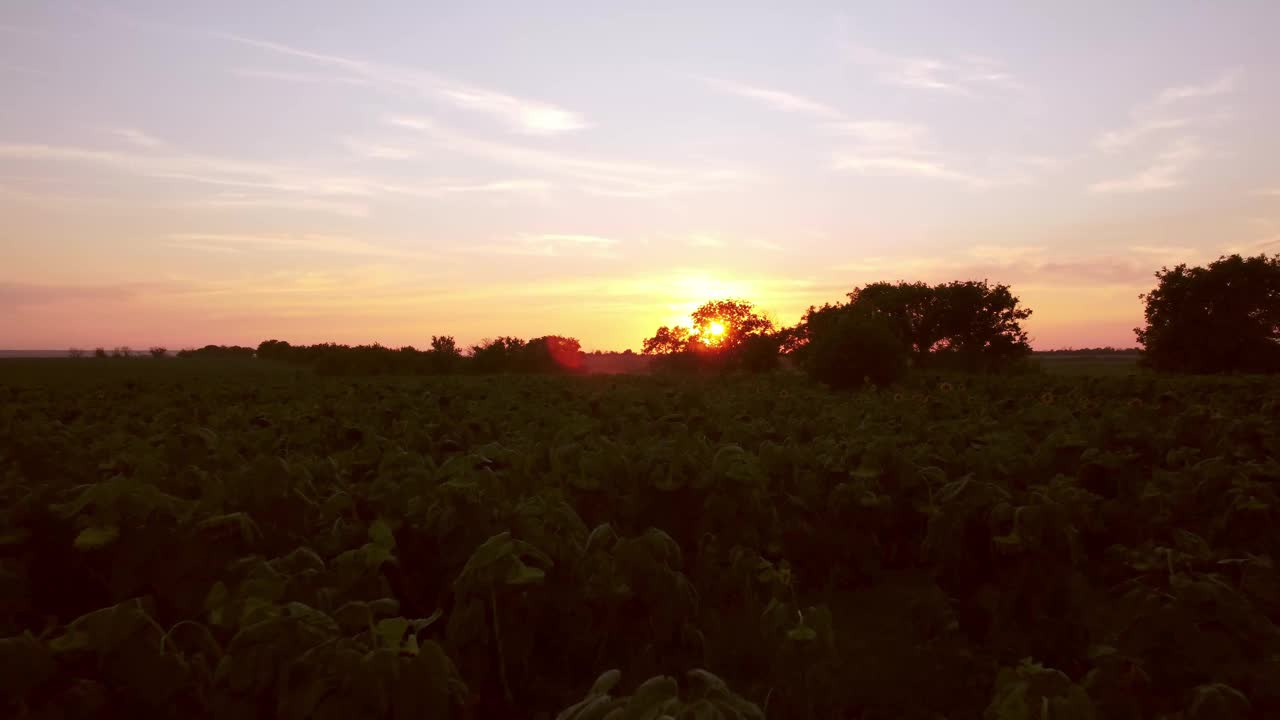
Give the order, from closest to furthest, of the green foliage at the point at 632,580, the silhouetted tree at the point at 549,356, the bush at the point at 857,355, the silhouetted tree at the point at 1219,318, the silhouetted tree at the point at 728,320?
1. the green foliage at the point at 632,580
2. the bush at the point at 857,355
3. the silhouetted tree at the point at 1219,318
4. the silhouetted tree at the point at 549,356
5. the silhouetted tree at the point at 728,320

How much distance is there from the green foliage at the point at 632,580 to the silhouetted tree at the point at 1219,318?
57.7 m

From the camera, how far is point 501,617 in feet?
14.6

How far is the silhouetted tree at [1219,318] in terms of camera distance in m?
56.7

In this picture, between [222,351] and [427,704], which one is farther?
[222,351]

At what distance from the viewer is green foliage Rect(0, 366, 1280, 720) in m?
3.10

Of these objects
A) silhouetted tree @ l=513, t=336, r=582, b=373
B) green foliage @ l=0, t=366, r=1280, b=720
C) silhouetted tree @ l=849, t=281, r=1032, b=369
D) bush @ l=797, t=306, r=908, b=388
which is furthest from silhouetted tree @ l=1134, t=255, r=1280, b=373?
green foliage @ l=0, t=366, r=1280, b=720

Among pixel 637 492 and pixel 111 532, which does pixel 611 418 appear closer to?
pixel 637 492

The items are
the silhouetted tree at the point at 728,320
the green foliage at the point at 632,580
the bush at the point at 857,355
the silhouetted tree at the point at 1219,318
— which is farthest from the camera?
the silhouetted tree at the point at 728,320

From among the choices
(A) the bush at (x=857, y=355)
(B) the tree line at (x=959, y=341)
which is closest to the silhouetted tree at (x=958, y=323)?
(B) the tree line at (x=959, y=341)

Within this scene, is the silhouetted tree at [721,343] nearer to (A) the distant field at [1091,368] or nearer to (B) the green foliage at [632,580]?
(A) the distant field at [1091,368]

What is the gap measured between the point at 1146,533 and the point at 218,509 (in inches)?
305

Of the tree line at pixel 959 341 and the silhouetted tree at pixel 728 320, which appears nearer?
the tree line at pixel 959 341

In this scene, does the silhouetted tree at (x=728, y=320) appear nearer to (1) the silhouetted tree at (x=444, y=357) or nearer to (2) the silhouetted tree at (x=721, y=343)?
(2) the silhouetted tree at (x=721, y=343)

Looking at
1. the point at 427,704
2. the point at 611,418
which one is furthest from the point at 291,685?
the point at 611,418
